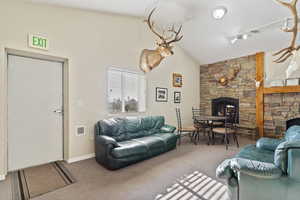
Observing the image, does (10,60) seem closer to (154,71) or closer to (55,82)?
(55,82)

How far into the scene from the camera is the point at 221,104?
20.0ft

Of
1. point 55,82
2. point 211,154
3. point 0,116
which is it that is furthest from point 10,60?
point 211,154

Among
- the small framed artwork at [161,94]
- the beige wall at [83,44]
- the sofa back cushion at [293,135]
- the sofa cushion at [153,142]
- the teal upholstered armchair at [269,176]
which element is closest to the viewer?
the teal upholstered armchair at [269,176]

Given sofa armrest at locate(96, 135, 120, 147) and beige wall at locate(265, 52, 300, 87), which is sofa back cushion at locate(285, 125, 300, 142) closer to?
sofa armrest at locate(96, 135, 120, 147)

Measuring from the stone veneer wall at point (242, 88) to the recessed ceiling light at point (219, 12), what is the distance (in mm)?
2186

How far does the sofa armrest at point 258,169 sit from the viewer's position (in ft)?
4.99

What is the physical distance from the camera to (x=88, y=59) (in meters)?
3.47

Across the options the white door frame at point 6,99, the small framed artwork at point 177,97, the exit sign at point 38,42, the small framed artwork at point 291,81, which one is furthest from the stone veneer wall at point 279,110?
the exit sign at point 38,42

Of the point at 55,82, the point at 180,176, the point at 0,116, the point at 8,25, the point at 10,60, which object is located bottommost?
the point at 180,176

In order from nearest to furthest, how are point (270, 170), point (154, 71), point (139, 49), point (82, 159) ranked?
point (270, 170) → point (82, 159) → point (139, 49) → point (154, 71)

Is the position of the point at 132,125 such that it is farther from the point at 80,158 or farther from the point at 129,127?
the point at 80,158

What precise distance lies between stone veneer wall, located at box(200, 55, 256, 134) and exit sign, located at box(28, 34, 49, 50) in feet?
17.9

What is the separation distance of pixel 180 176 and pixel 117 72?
107 inches

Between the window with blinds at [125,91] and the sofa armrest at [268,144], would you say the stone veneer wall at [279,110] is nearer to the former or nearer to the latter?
the sofa armrest at [268,144]
